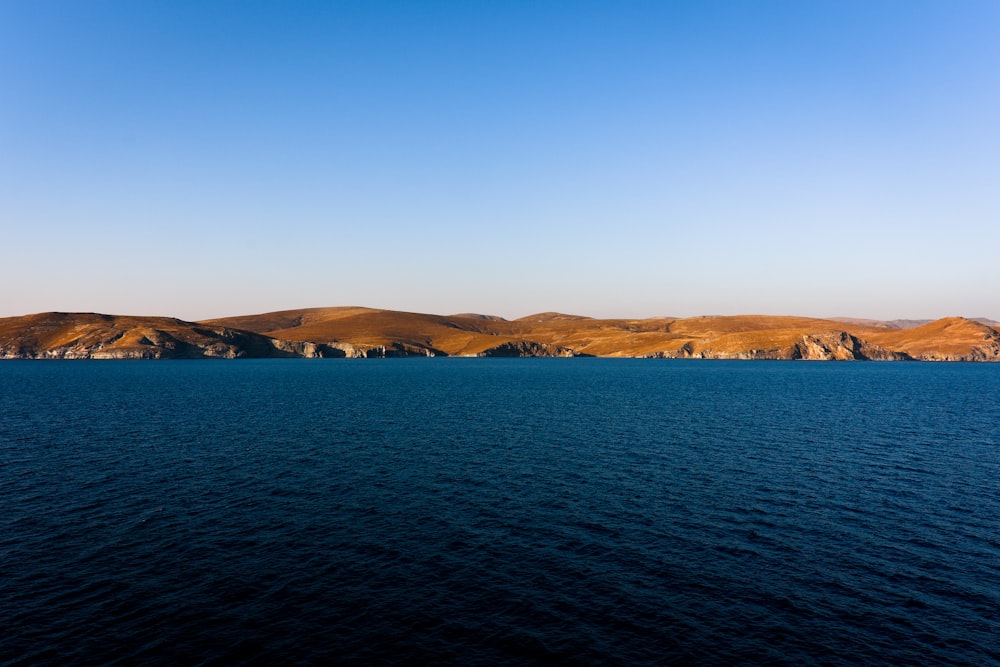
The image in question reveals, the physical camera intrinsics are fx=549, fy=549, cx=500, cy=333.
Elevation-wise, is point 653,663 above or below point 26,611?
below

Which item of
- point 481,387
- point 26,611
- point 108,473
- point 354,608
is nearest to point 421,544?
point 354,608

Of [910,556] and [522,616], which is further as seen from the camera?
[910,556]

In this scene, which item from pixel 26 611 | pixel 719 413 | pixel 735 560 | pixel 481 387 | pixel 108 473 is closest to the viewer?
pixel 26 611

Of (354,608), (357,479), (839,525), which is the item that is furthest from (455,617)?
(839,525)

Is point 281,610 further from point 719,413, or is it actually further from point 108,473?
point 719,413

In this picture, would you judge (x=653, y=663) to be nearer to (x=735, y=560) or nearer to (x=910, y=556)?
(x=735, y=560)

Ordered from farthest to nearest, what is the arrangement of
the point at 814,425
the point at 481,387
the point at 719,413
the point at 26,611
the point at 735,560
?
the point at 481,387 < the point at 719,413 < the point at 814,425 < the point at 735,560 < the point at 26,611
